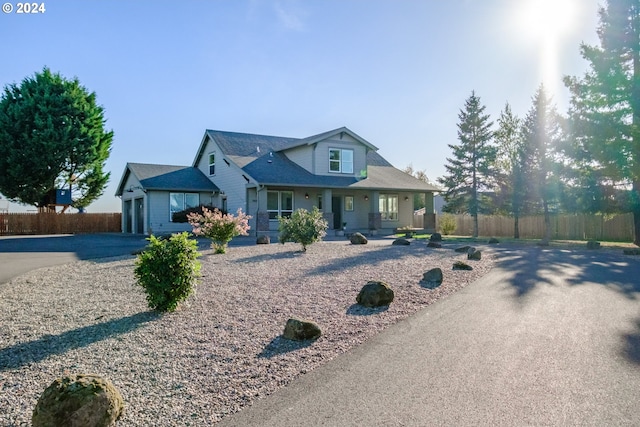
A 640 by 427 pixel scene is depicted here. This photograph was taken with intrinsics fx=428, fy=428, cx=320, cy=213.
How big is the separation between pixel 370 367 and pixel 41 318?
15.5 ft

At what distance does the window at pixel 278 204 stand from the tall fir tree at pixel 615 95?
606 inches

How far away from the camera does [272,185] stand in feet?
73.1

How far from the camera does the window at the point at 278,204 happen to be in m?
24.1

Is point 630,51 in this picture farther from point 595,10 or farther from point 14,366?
point 14,366

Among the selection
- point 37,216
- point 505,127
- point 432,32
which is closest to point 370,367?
point 432,32

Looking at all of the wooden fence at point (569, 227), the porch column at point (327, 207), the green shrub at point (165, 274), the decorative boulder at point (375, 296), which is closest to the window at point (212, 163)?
the porch column at point (327, 207)

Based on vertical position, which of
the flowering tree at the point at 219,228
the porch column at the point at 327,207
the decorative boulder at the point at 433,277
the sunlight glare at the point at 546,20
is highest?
the sunlight glare at the point at 546,20

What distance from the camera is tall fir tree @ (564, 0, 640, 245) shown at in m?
19.1

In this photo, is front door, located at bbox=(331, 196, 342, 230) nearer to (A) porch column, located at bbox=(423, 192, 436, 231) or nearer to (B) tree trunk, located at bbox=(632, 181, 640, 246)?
(A) porch column, located at bbox=(423, 192, 436, 231)

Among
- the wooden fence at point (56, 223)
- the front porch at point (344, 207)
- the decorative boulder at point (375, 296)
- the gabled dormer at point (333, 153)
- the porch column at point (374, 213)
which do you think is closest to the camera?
the decorative boulder at point (375, 296)

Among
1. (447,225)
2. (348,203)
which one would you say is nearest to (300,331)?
(348,203)

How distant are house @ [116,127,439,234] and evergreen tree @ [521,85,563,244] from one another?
5.91 m

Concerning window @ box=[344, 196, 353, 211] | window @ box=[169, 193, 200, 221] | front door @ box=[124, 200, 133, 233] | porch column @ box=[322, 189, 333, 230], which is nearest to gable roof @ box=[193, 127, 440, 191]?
porch column @ box=[322, 189, 333, 230]

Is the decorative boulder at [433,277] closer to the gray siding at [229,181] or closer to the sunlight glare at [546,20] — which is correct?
the sunlight glare at [546,20]
